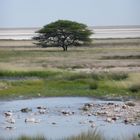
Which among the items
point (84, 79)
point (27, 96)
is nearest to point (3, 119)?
point (27, 96)

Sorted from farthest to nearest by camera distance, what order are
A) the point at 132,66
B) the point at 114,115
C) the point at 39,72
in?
1. the point at 132,66
2. the point at 39,72
3. the point at 114,115

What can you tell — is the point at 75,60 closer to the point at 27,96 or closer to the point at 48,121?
the point at 27,96

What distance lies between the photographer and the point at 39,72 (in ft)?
126

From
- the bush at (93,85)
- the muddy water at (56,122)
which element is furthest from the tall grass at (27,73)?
the muddy water at (56,122)

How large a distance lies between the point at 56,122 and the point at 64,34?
58652mm

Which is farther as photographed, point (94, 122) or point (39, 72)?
point (39, 72)

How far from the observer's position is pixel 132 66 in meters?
44.6

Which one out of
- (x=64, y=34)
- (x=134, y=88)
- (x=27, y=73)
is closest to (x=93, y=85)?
(x=134, y=88)

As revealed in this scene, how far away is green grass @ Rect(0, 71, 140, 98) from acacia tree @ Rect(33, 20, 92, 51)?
42032 millimetres

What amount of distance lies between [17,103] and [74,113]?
432 centimetres

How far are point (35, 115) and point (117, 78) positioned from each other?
12636 mm

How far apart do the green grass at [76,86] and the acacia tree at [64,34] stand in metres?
42.0

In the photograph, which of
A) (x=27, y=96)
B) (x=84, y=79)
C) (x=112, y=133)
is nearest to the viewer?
(x=112, y=133)

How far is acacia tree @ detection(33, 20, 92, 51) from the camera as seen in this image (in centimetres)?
7812
